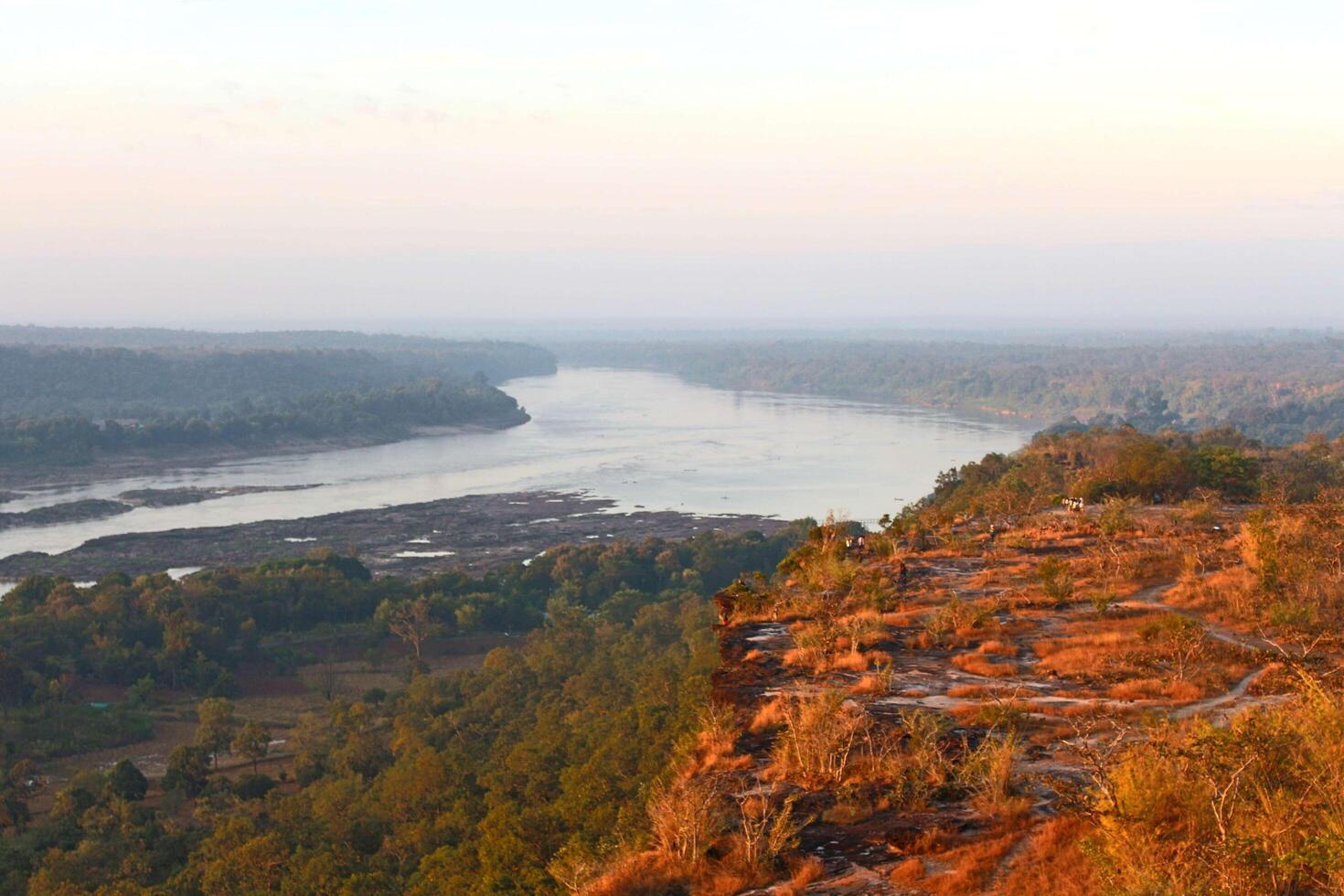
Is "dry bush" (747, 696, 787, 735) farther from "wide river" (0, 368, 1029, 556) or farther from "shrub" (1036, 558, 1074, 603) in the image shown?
"wide river" (0, 368, 1029, 556)

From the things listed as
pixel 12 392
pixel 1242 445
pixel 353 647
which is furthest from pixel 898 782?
pixel 12 392

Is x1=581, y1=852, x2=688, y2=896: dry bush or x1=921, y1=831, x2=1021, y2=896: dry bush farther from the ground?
x1=921, y1=831, x2=1021, y2=896: dry bush

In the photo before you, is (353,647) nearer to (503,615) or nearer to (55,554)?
(503,615)

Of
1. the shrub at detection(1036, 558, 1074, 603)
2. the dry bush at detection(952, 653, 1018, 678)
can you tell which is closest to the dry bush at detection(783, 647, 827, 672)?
the dry bush at detection(952, 653, 1018, 678)

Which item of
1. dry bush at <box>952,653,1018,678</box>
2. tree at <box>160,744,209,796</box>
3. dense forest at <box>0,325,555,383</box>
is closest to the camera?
dry bush at <box>952,653,1018,678</box>

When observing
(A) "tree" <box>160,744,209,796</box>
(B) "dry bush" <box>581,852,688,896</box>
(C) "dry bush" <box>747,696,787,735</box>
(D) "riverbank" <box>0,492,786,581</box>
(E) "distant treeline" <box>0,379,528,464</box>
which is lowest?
(D) "riverbank" <box>0,492,786,581</box>

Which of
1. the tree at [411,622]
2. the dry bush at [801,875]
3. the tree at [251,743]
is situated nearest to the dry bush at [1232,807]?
the dry bush at [801,875]

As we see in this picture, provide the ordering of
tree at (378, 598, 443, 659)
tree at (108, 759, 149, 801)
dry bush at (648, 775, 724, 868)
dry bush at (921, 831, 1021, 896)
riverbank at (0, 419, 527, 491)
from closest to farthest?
dry bush at (921, 831, 1021, 896)
dry bush at (648, 775, 724, 868)
tree at (108, 759, 149, 801)
tree at (378, 598, 443, 659)
riverbank at (0, 419, 527, 491)

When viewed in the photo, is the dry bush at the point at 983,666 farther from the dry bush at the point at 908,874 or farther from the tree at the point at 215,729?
the tree at the point at 215,729
